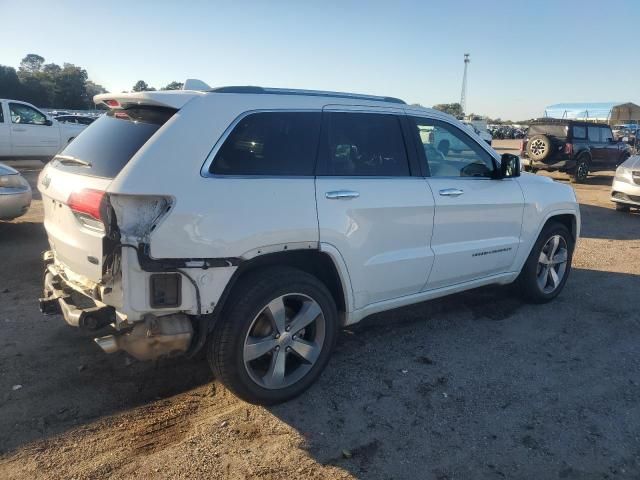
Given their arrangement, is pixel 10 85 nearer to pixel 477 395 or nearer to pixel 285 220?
pixel 285 220

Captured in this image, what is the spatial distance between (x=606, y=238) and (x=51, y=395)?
846 cm

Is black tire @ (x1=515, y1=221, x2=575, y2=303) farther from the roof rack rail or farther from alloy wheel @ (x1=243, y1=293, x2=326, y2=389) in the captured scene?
alloy wheel @ (x1=243, y1=293, x2=326, y2=389)

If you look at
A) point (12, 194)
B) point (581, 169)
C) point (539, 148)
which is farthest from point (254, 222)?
point (581, 169)

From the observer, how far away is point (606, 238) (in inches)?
343

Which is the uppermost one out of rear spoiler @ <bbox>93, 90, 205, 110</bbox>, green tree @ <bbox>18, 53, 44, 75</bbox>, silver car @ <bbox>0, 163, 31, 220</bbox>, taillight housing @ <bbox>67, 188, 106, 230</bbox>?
green tree @ <bbox>18, 53, 44, 75</bbox>

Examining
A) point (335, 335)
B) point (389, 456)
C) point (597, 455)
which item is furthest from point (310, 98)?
point (597, 455)

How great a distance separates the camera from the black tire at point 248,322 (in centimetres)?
303

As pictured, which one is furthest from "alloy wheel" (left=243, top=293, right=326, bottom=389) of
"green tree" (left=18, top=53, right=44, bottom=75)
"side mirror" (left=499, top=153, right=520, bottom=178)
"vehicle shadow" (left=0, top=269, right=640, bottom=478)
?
"green tree" (left=18, top=53, right=44, bottom=75)

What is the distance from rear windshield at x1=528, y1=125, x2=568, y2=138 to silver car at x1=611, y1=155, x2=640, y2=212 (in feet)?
17.4

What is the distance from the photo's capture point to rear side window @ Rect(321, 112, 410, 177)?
3.55m

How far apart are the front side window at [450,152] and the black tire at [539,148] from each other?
1266 cm

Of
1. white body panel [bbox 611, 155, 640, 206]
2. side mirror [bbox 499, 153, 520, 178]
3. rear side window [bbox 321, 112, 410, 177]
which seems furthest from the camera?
white body panel [bbox 611, 155, 640, 206]

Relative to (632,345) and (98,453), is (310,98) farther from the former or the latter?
(632,345)

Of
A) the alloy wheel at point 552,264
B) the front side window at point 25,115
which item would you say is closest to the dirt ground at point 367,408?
the alloy wheel at point 552,264
